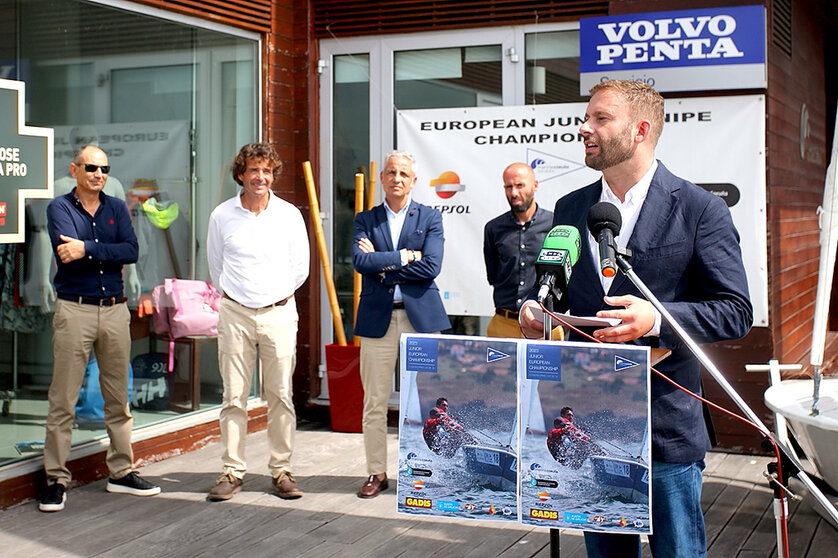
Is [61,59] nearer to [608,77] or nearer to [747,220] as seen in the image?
[608,77]

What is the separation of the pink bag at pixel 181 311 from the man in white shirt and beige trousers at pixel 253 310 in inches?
41.6

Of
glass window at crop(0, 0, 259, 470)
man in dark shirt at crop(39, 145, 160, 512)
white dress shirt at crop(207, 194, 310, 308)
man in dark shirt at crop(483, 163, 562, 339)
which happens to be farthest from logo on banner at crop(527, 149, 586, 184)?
man in dark shirt at crop(39, 145, 160, 512)

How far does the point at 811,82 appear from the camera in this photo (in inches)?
333

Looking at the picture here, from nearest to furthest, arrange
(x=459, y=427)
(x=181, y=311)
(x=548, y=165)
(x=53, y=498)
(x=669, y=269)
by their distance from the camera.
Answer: (x=459, y=427), (x=669, y=269), (x=53, y=498), (x=181, y=311), (x=548, y=165)

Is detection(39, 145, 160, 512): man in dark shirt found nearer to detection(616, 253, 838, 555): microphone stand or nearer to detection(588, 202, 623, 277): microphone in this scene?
detection(588, 202, 623, 277): microphone

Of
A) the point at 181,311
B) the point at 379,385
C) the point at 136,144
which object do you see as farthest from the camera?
the point at 181,311

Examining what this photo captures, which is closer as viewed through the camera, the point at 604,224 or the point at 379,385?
the point at 604,224

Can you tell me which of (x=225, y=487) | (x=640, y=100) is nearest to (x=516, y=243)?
(x=225, y=487)

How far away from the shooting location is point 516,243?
5742 millimetres

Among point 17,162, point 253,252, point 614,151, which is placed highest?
point 17,162

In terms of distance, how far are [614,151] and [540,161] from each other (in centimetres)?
404

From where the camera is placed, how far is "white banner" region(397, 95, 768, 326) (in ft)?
20.0

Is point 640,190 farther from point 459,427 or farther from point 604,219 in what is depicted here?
point 459,427

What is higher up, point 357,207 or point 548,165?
point 548,165
